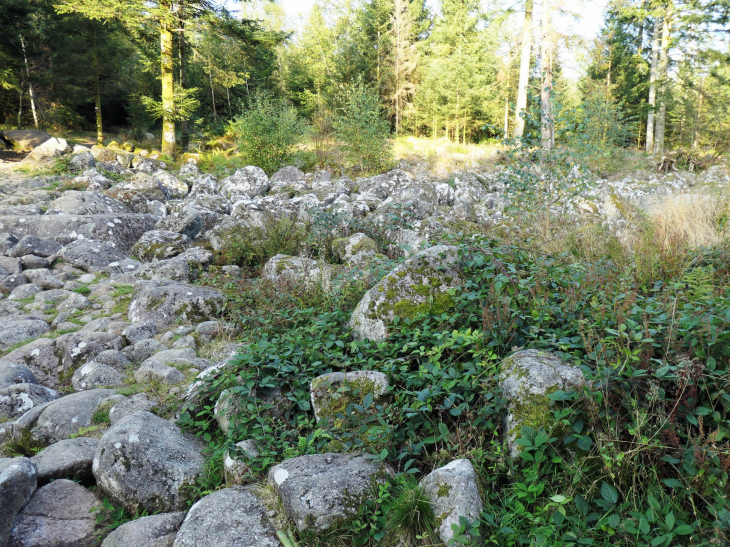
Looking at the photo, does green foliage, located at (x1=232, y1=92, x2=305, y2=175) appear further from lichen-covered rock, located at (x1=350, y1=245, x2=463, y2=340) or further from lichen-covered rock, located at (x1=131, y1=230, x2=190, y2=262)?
lichen-covered rock, located at (x1=350, y1=245, x2=463, y2=340)

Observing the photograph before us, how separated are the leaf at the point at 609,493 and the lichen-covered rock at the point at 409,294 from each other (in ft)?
5.48

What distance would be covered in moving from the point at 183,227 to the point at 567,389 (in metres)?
7.71

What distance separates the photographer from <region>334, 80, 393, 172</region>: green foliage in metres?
15.4

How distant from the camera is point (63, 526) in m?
2.37

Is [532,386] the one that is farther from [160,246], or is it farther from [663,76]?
[663,76]

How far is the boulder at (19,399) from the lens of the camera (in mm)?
3510

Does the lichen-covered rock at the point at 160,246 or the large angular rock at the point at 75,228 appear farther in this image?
the large angular rock at the point at 75,228

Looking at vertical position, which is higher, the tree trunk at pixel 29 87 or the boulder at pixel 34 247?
the tree trunk at pixel 29 87

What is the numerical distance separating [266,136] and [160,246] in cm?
863

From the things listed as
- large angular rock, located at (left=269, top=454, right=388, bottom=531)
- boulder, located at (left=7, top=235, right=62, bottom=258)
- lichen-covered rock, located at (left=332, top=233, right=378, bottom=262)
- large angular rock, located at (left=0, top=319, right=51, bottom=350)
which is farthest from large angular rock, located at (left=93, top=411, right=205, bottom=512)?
boulder, located at (left=7, top=235, right=62, bottom=258)

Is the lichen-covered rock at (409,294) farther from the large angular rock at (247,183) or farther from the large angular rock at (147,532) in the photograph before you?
the large angular rock at (247,183)

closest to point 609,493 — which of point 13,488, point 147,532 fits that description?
point 147,532

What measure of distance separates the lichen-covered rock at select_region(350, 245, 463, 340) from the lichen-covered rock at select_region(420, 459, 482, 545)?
1350 mm

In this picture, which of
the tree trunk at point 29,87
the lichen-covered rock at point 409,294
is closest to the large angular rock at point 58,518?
the lichen-covered rock at point 409,294
